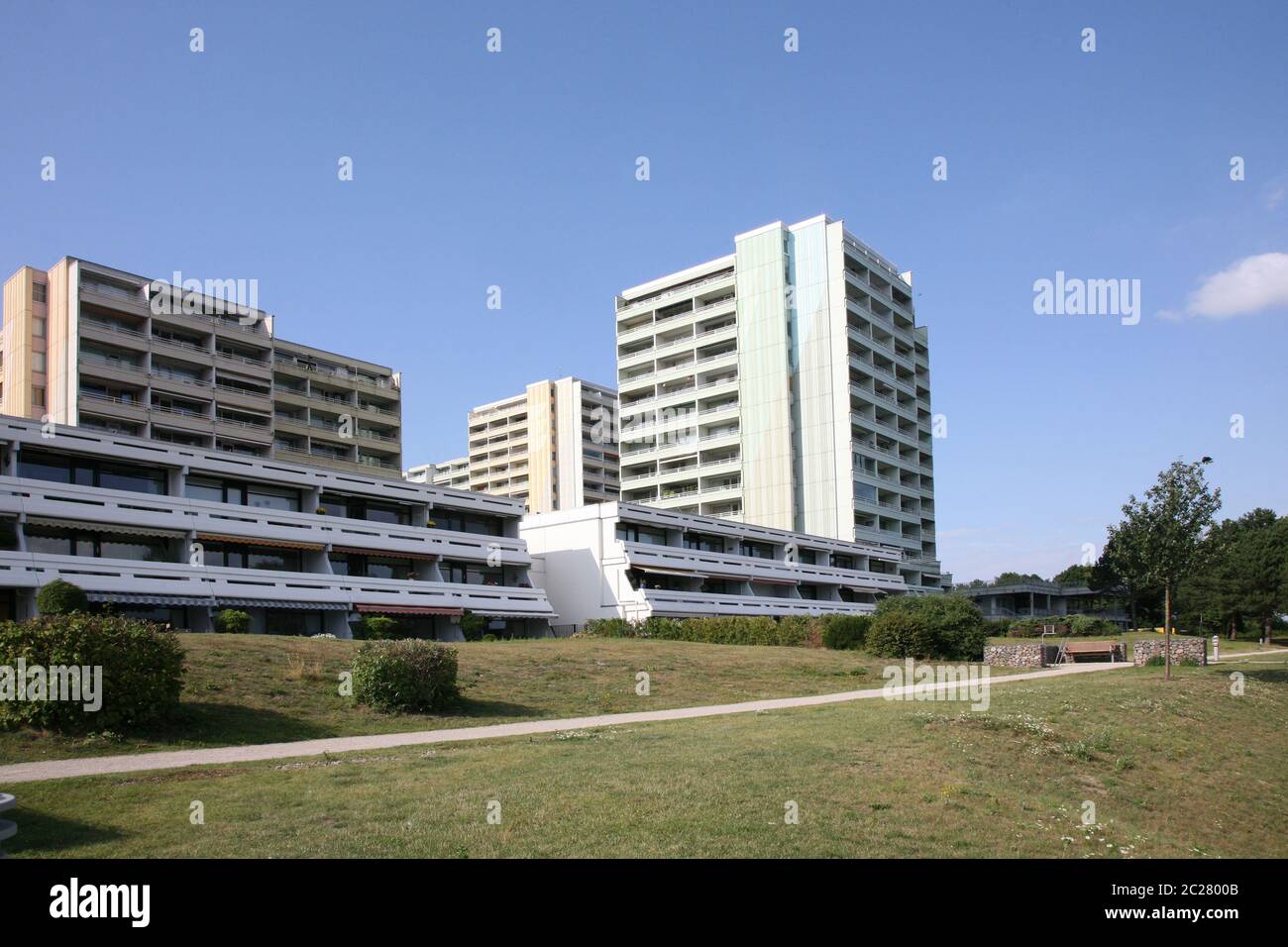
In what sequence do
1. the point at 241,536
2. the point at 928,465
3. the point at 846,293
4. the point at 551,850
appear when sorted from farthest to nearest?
1. the point at 928,465
2. the point at 846,293
3. the point at 241,536
4. the point at 551,850

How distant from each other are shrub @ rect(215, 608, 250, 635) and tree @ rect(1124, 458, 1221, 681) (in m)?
33.8

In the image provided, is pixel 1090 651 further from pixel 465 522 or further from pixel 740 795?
pixel 740 795

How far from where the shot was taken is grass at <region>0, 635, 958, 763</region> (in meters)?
17.7

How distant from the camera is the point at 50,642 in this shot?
16.4 m

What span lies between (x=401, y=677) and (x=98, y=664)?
640 cm

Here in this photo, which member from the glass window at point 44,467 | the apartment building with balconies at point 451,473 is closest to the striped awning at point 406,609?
the glass window at point 44,467

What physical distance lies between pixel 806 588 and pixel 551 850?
67.4m

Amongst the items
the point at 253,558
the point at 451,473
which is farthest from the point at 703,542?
the point at 451,473

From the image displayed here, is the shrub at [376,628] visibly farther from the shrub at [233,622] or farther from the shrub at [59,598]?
the shrub at [59,598]

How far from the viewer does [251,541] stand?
4200cm

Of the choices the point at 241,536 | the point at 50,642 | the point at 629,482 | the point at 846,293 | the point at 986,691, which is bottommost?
the point at 986,691

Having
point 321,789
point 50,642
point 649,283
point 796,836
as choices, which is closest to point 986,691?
point 796,836

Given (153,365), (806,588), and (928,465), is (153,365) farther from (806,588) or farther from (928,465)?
(928,465)

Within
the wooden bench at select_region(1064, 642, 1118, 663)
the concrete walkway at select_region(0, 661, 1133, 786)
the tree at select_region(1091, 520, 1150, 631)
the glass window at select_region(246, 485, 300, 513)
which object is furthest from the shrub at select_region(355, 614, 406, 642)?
the wooden bench at select_region(1064, 642, 1118, 663)
